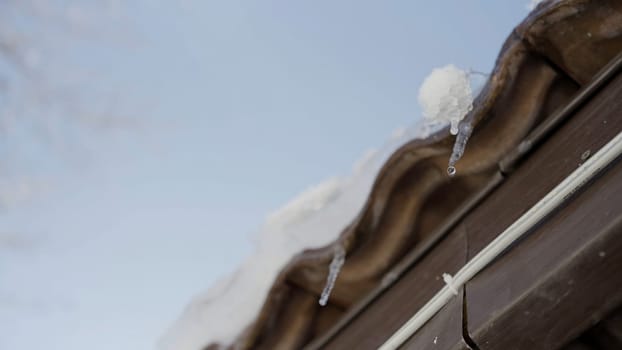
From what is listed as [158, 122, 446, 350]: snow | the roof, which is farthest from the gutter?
[158, 122, 446, 350]: snow

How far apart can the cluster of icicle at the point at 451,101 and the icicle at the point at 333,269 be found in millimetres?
339

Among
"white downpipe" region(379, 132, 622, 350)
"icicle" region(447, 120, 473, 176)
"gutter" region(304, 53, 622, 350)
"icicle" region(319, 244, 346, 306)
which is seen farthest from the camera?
"icicle" region(319, 244, 346, 306)

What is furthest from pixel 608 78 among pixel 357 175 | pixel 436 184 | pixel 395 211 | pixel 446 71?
pixel 357 175

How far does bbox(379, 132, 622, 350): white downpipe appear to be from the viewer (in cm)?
125

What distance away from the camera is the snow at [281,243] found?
6.06 ft

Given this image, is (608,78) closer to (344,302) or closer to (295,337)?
(344,302)

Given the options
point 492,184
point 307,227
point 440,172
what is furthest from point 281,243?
point 492,184

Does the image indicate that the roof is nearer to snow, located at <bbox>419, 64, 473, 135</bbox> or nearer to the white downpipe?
snow, located at <bbox>419, 64, 473, 135</bbox>

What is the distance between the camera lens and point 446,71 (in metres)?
1.65

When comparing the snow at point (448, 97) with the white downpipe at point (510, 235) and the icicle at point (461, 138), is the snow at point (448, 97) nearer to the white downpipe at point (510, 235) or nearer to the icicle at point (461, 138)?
the icicle at point (461, 138)

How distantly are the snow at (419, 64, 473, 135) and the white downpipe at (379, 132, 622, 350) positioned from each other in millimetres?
274

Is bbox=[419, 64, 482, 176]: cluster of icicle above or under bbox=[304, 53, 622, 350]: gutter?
above

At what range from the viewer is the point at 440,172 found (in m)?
1.70

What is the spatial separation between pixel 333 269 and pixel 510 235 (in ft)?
1.79
